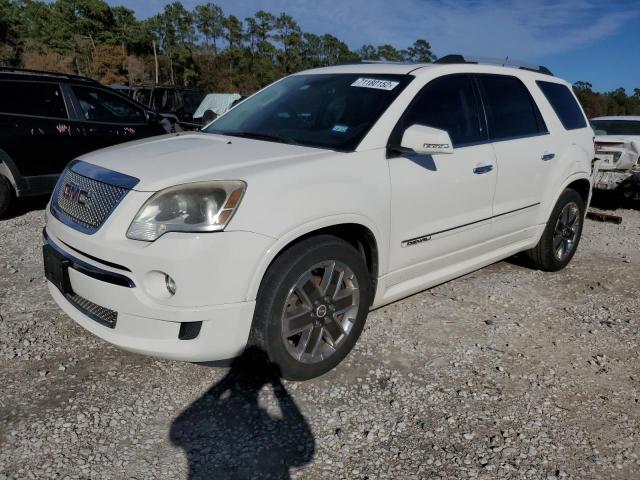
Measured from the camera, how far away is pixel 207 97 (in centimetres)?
1541

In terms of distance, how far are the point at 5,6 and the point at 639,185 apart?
290 ft

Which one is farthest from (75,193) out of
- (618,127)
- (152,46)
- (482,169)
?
(152,46)

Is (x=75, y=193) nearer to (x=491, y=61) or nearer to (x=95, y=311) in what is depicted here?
(x=95, y=311)

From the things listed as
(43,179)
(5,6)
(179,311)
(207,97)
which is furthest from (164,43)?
(179,311)

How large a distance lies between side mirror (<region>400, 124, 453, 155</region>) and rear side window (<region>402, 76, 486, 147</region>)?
0.21m

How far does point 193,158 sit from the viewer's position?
2803mm

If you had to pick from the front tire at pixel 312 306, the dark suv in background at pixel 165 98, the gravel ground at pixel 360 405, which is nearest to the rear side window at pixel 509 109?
the gravel ground at pixel 360 405

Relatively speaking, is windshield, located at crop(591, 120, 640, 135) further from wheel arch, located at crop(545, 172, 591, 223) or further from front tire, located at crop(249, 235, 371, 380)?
front tire, located at crop(249, 235, 371, 380)

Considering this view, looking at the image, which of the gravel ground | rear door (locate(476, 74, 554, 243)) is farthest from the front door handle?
the gravel ground

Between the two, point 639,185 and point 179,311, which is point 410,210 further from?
point 639,185

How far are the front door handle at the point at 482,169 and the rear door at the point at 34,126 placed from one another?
5.20m

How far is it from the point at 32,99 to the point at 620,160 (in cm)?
854

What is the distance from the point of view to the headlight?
2.41 m

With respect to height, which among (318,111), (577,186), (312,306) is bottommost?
(312,306)
